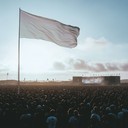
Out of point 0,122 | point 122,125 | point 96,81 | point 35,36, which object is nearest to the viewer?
point 122,125

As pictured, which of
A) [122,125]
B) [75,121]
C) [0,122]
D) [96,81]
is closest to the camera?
[75,121]

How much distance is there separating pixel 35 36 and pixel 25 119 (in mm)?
9434

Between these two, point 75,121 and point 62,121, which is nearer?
point 75,121

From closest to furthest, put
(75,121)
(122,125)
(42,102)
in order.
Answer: (75,121)
(122,125)
(42,102)

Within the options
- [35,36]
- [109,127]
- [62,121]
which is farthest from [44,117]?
[35,36]

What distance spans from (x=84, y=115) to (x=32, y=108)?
11.7ft

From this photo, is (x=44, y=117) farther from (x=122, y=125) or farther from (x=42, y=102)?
(x=42, y=102)

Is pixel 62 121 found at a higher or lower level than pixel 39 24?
lower

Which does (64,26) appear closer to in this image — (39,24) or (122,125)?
(39,24)

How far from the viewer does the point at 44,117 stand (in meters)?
14.5

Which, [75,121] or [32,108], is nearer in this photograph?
[75,121]

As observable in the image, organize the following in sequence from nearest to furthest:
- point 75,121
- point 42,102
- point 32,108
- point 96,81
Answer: point 75,121
point 32,108
point 42,102
point 96,81

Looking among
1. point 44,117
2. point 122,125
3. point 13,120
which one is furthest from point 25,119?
point 122,125

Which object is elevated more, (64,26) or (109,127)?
(64,26)
